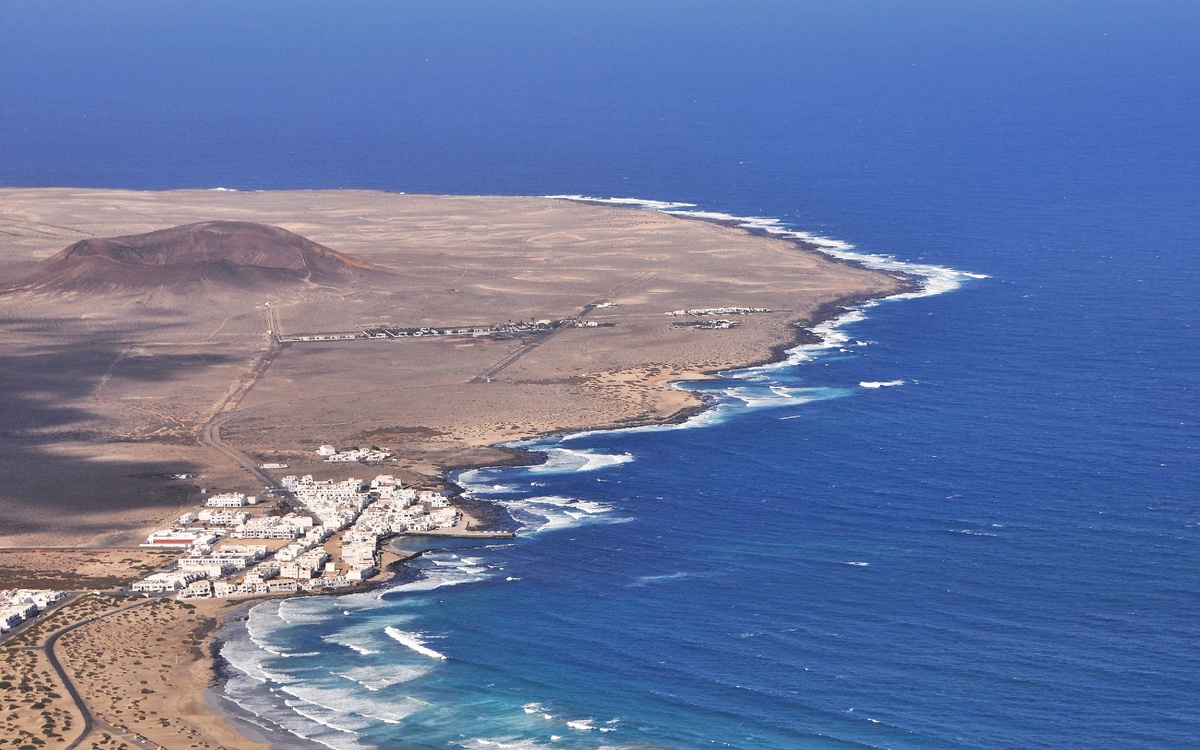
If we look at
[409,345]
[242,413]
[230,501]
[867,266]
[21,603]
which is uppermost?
[867,266]

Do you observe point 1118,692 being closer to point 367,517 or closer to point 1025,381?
point 367,517

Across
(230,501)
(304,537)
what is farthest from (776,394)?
(304,537)

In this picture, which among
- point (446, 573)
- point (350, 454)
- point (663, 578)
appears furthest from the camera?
point (350, 454)

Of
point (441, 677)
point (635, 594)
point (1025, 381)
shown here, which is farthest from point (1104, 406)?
point (441, 677)

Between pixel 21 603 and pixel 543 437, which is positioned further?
pixel 543 437

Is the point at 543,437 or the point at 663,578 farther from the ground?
the point at 543,437

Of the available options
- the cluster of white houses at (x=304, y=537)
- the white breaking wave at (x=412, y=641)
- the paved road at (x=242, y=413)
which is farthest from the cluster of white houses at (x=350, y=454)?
the white breaking wave at (x=412, y=641)

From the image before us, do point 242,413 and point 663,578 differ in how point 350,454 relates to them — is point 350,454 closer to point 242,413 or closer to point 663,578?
point 242,413

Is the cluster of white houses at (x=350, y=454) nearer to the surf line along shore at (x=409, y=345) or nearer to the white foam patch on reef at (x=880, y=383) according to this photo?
the surf line along shore at (x=409, y=345)
